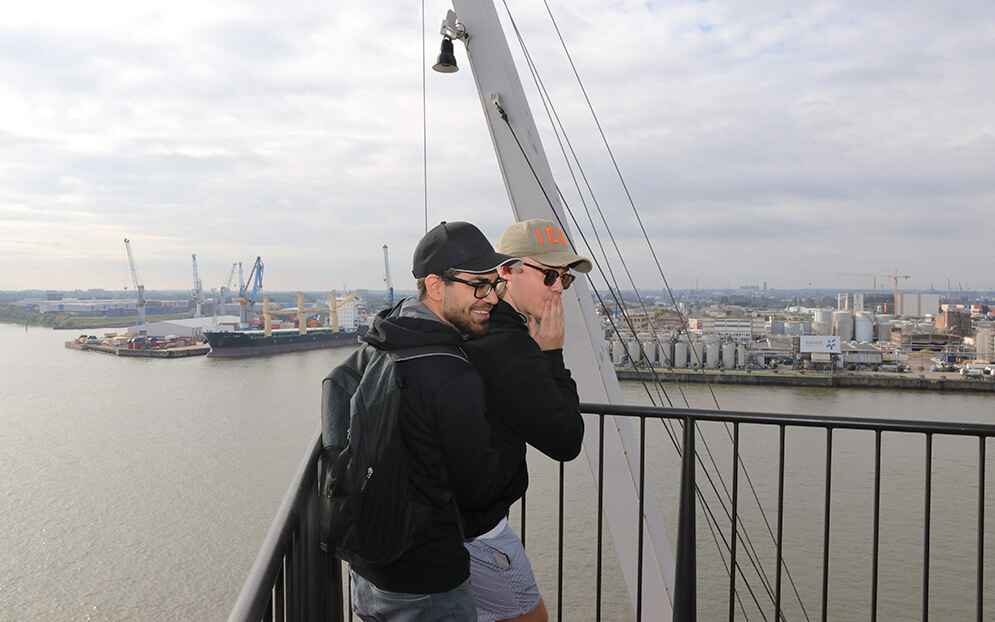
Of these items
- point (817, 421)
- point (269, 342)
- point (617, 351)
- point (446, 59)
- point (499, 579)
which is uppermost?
point (446, 59)

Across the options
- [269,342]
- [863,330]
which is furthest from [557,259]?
[863,330]

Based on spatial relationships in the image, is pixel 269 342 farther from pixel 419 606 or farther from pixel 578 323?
pixel 419 606

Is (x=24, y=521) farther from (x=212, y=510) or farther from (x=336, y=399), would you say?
(x=336, y=399)

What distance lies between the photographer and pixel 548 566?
29.2ft

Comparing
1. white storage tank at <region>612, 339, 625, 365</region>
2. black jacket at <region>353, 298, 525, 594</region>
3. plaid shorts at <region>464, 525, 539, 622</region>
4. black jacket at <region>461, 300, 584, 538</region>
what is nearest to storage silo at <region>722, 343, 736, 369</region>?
white storage tank at <region>612, 339, 625, 365</region>

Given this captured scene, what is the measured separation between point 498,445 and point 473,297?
8.2 inches

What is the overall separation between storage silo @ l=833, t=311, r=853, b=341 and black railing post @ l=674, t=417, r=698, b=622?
37.7 meters

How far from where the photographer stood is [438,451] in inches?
32.1

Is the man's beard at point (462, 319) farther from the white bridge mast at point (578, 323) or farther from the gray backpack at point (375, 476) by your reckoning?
the white bridge mast at point (578, 323)

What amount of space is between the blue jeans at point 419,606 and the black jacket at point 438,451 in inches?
0.7

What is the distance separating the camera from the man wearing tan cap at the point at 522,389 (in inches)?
35.1

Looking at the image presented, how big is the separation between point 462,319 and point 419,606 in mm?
389

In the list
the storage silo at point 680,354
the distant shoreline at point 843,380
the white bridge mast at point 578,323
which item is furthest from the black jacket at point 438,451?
the storage silo at point 680,354

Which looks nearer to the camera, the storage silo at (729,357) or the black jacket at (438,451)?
the black jacket at (438,451)
